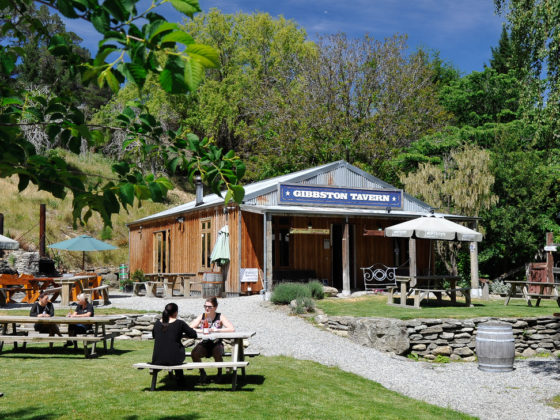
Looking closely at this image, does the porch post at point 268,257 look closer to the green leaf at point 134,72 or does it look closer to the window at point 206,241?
the window at point 206,241

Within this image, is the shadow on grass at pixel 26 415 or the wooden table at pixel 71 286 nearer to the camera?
the shadow on grass at pixel 26 415

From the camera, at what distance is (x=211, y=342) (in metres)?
7.91

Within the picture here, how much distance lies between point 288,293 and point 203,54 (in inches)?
541

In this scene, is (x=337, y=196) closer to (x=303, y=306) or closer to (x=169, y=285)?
(x=303, y=306)

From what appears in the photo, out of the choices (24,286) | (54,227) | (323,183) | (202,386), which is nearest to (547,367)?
(202,386)

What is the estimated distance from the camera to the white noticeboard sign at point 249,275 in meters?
18.5

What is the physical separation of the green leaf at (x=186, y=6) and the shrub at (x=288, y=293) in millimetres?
13488

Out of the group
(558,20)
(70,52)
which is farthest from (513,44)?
(70,52)

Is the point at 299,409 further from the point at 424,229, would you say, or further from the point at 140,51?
the point at 424,229

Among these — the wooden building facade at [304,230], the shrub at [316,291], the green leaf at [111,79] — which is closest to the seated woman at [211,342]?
the green leaf at [111,79]

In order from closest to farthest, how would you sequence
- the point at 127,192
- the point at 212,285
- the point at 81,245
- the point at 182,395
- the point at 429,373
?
1. the point at 127,192
2. the point at 182,395
3. the point at 429,373
4. the point at 212,285
5. the point at 81,245

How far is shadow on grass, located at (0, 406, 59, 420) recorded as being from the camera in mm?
5633

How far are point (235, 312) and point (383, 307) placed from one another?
384cm

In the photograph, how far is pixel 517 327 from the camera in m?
13.1
